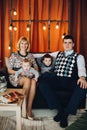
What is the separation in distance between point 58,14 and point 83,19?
55 centimetres

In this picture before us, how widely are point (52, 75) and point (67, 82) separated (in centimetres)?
23

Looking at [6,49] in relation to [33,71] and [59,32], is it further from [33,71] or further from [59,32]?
[33,71]

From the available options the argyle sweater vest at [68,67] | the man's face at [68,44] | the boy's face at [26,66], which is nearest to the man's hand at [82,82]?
the argyle sweater vest at [68,67]

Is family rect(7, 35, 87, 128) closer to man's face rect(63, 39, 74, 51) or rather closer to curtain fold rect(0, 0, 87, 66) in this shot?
man's face rect(63, 39, 74, 51)

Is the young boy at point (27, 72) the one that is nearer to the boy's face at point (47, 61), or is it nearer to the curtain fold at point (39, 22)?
the boy's face at point (47, 61)

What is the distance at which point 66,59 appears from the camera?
3.81 metres

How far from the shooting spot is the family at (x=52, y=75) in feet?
11.1

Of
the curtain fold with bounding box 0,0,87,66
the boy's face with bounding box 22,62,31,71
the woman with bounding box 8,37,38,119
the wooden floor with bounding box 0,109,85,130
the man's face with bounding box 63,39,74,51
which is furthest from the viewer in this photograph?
the curtain fold with bounding box 0,0,87,66

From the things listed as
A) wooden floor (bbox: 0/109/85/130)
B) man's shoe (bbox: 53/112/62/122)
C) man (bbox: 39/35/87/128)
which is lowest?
wooden floor (bbox: 0/109/85/130)

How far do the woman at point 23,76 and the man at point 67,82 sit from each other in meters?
0.15

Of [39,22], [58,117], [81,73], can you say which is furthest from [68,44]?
[39,22]

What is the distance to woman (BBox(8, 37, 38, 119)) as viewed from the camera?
351 cm

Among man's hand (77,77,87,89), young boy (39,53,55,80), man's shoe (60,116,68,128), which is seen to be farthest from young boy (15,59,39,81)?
man's shoe (60,116,68,128)

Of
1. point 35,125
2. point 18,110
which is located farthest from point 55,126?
point 18,110
